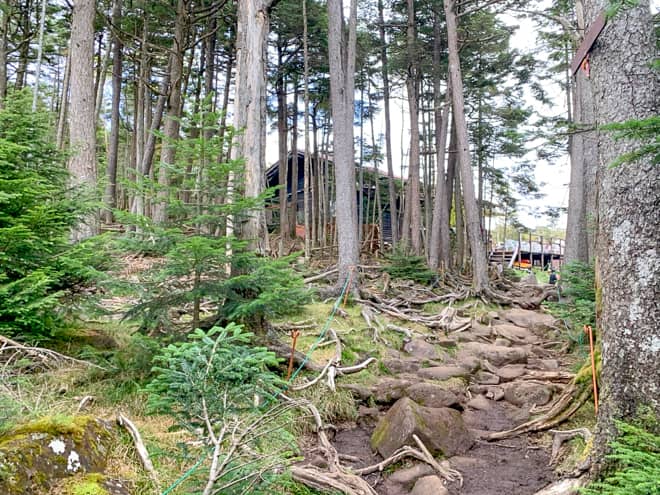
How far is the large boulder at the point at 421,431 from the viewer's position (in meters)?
3.97

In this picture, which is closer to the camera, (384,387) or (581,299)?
(384,387)

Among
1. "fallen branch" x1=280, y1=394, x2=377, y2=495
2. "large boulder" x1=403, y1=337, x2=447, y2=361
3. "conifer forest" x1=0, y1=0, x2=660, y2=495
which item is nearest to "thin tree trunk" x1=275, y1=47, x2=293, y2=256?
"conifer forest" x1=0, y1=0, x2=660, y2=495

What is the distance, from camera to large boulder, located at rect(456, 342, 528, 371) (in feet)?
22.9

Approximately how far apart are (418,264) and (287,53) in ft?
32.8

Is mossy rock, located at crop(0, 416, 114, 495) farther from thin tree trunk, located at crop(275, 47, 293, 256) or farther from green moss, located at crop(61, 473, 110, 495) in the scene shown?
thin tree trunk, located at crop(275, 47, 293, 256)

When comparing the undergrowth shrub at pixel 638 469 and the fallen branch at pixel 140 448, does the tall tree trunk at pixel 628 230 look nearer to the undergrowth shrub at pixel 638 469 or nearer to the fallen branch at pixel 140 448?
the undergrowth shrub at pixel 638 469

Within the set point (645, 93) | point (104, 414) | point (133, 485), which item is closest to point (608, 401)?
point (645, 93)

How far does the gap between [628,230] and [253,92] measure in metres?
4.07

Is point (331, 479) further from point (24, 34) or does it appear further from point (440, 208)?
point (24, 34)

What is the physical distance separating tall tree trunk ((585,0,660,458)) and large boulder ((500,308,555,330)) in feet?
22.3

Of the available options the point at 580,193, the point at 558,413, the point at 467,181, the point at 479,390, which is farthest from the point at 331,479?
the point at 580,193

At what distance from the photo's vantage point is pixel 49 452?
192 centimetres

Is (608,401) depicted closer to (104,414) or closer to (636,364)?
(636,364)

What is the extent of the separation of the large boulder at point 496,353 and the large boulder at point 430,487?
12.6ft
